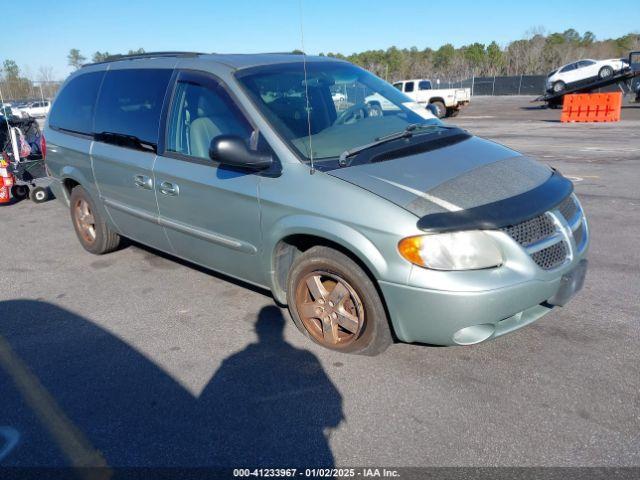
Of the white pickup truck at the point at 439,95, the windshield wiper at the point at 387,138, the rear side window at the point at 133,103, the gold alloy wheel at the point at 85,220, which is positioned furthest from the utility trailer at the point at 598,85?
the gold alloy wheel at the point at 85,220

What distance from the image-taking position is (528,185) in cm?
325

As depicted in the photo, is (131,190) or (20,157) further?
(20,157)

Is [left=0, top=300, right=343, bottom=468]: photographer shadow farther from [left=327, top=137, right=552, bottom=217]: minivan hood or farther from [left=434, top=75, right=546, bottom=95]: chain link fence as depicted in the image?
[left=434, top=75, right=546, bottom=95]: chain link fence

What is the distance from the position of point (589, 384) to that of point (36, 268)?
205 inches

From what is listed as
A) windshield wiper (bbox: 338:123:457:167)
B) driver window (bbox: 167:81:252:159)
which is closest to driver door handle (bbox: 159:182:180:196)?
driver window (bbox: 167:81:252:159)

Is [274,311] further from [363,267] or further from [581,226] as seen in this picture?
[581,226]

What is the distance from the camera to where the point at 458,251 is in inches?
110

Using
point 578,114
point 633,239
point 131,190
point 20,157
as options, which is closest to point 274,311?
point 131,190

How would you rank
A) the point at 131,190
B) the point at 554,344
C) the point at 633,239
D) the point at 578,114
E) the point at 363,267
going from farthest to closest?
the point at 578,114
the point at 633,239
the point at 131,190
the point at 554,344
the point at 363,267

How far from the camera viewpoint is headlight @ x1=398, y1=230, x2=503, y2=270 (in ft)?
9.14

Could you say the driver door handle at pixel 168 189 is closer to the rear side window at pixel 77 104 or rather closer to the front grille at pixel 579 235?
the rear side window at pixel 77 104

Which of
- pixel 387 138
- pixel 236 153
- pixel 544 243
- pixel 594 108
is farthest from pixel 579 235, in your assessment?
pixel 594 108

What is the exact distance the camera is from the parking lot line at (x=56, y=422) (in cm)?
253

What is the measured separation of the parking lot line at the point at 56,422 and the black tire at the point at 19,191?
615cm
